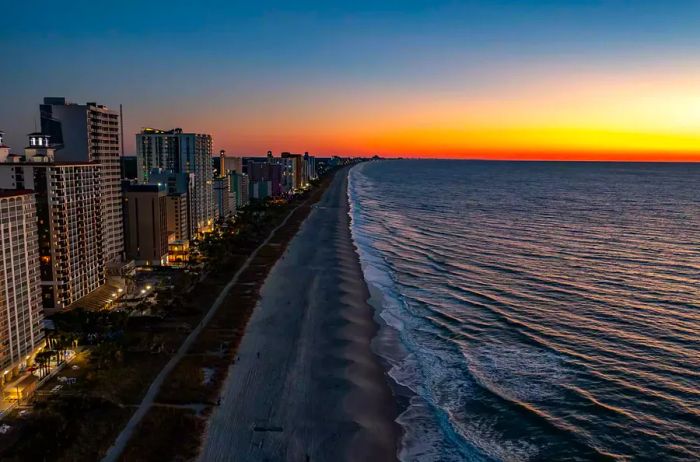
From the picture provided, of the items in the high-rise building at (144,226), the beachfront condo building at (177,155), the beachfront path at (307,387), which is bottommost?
the beachfront path at (307,387)

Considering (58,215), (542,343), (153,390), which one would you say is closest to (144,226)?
(58,215)

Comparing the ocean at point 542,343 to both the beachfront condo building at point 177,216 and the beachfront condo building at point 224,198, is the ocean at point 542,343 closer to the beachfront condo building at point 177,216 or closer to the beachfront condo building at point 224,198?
the beachfront condo building at point 177,216

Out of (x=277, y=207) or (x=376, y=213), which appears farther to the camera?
(x=277, y=207)

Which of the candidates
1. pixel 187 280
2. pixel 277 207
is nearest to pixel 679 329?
pixel 187 280

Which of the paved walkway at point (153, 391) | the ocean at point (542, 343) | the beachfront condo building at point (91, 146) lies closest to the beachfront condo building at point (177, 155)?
the ocean at point (542, 343)

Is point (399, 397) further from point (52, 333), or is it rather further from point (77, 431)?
point (52, 333)

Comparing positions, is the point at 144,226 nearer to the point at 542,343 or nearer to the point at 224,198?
the point at 224,198
